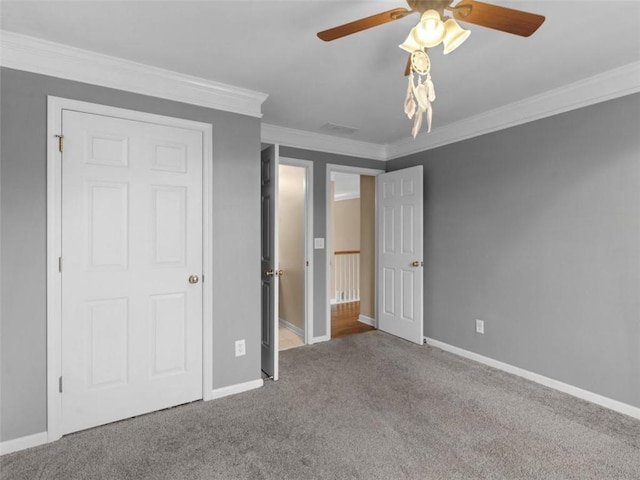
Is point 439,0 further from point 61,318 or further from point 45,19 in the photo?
point 61,318

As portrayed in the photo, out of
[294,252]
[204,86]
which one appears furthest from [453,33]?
[294,252]

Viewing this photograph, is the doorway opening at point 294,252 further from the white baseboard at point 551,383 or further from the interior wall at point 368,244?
the white baseboard at point 551,383

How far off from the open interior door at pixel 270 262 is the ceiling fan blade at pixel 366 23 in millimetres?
1653

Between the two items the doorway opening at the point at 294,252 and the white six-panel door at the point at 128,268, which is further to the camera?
the doorway opening at the point at 294,252

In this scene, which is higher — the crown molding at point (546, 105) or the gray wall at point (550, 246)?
the crown molding at point (546, 105)

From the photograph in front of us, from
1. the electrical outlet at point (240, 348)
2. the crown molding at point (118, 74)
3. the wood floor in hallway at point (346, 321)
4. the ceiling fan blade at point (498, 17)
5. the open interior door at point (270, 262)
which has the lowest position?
the wood floor in hallway at point (346, 321)

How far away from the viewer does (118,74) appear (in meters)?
2.32

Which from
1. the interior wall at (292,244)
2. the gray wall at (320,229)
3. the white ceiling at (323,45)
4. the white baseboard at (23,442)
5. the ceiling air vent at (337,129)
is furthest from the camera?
the interior wall at (292,244)

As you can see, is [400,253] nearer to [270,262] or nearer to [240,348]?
[270,262]

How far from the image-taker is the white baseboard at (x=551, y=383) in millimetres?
2477

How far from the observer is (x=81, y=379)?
224 cm

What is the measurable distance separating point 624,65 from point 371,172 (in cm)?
255

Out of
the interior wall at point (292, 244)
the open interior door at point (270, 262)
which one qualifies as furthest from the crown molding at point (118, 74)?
the interior wall at point (292, 244)

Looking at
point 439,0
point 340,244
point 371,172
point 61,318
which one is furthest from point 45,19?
point 340,244
